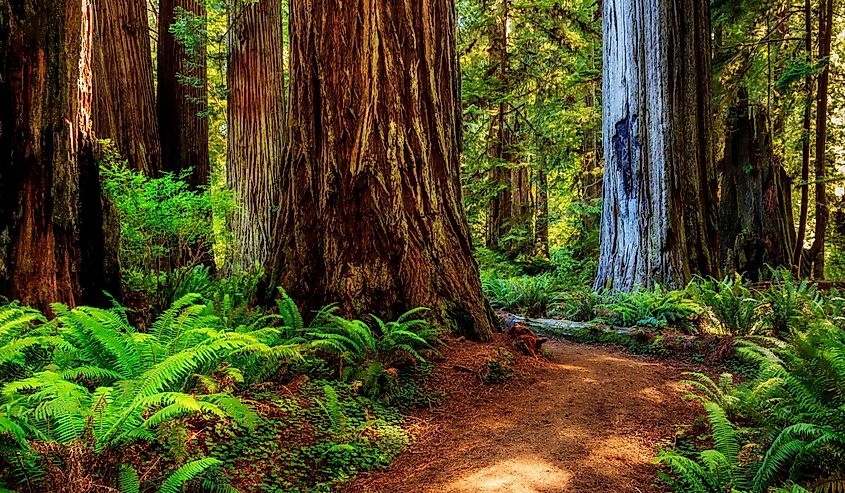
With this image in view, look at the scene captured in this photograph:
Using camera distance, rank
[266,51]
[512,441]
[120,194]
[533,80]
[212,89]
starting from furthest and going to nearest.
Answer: [533,80]
[212,89]
[266,51]
[120,194]
[512,441]

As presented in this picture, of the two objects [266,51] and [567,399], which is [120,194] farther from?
[266,51]

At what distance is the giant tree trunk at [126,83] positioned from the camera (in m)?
6.99

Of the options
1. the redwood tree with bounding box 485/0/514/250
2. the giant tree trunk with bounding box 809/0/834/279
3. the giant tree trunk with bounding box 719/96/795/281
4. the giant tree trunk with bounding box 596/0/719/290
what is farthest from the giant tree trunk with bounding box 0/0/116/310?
the redwood tree with bounding box 485/0/514/250

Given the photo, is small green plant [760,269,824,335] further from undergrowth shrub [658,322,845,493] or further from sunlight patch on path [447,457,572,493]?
sunlight patch on path [447,457,572,493]

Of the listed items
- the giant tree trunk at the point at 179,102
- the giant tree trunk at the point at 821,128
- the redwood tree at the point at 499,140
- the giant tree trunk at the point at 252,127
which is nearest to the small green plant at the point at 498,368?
the giant tree trunk at the point at 252,127

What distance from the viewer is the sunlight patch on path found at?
235 centimetres

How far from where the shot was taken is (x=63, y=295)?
336 cm

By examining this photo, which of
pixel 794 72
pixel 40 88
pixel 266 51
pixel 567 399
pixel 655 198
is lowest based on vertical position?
pixel 567 399

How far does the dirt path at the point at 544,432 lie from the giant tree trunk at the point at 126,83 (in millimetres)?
5767

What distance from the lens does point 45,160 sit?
10.6ft

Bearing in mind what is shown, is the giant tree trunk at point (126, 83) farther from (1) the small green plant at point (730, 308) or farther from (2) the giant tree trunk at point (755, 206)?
(2) the giant tree trunk at point (755, 206)

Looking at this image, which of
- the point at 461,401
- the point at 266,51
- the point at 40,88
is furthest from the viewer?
the point at 266,51

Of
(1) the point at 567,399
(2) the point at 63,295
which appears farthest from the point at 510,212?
(2) the point at 63,295

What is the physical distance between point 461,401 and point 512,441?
72cm
